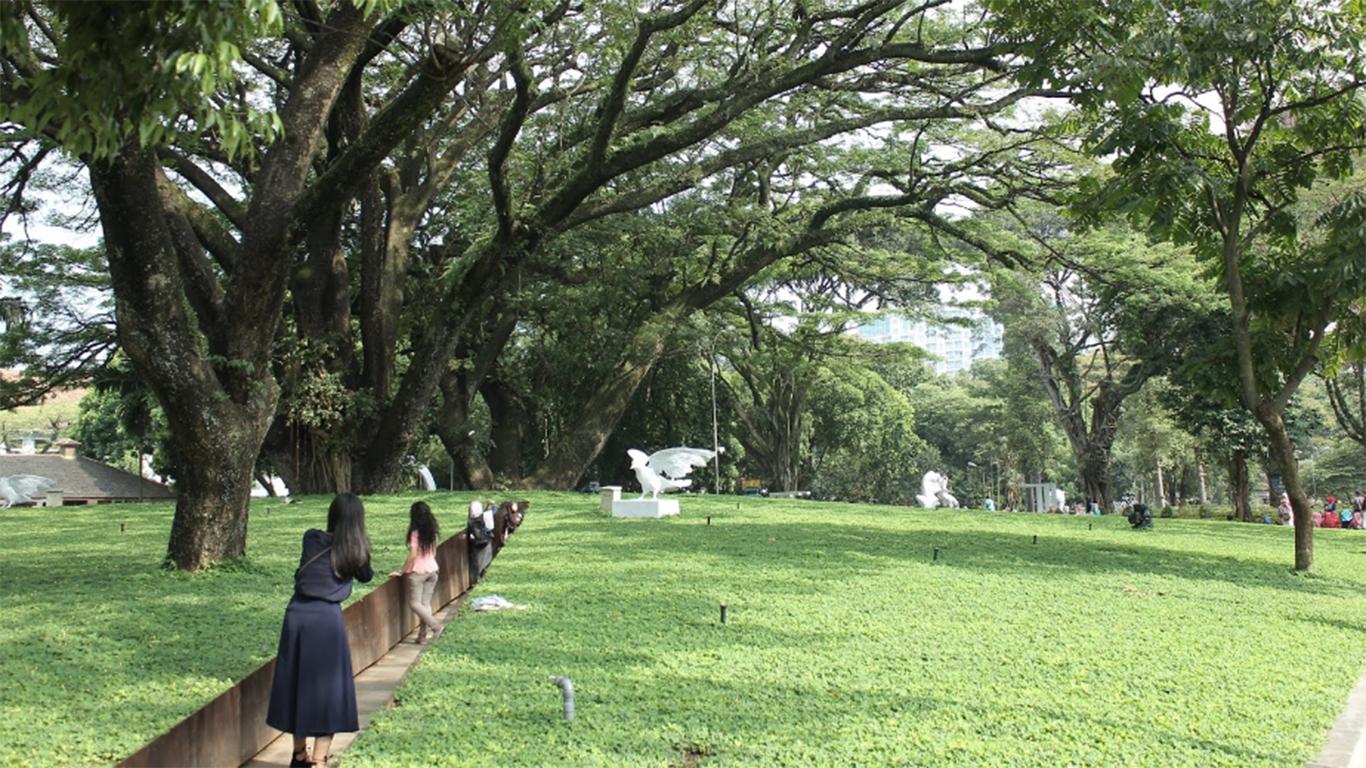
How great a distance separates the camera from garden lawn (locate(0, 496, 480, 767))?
5168mm

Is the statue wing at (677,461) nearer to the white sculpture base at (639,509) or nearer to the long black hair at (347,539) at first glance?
the white sculpture base at (639,509)

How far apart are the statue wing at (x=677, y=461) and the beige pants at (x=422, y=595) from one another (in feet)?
27.7

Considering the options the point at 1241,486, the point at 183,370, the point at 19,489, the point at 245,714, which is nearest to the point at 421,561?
the point at 183,370

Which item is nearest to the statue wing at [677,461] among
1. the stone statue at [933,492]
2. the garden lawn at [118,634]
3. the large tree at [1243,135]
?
the garden lawn at [118,634]

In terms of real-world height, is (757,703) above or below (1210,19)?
below

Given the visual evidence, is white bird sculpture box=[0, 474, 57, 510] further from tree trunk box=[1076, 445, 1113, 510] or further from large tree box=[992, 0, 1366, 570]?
tree trunk box=[1076, 445, 1113, 510]

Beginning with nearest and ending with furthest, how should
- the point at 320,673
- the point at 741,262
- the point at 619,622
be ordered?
the point at 320,673 < the point at 619,622 < the point at 741,262

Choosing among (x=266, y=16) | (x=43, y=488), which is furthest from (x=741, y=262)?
(x=43, y=488)

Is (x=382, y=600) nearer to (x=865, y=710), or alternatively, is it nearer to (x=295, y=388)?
(x=865, y=710)

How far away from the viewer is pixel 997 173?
55.3 ft

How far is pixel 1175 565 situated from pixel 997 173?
7096 millimetres

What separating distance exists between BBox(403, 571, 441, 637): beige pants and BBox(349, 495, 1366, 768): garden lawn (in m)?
0.49

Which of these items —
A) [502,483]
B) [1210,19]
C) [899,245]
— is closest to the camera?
[1210,19]

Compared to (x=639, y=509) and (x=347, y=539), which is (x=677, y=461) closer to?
(x=639, y=509)
